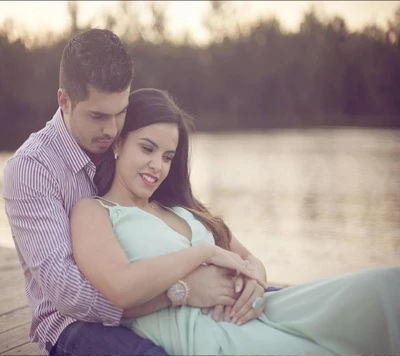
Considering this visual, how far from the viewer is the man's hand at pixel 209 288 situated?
2.36 meters

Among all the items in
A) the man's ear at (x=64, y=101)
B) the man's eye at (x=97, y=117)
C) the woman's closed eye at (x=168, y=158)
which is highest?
the man's ear at (x=64, y=101)

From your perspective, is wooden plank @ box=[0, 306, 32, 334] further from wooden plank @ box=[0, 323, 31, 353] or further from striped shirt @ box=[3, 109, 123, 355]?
striped shirt @ box=[3, 109, 123, 355]

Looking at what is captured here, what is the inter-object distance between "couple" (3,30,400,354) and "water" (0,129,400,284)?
3153 mm

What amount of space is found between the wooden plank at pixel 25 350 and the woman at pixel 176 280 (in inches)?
35.4

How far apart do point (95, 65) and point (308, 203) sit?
319 inches

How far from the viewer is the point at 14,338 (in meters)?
3.26

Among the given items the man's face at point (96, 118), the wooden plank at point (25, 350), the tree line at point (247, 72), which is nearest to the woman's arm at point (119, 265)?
the man's face at point (96, 118)

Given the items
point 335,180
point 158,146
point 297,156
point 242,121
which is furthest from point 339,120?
point 158,146

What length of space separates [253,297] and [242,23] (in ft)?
134

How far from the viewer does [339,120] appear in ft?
108

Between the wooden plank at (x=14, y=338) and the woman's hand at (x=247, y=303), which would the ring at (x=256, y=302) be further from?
the wooden plank at (x=14, y=338)

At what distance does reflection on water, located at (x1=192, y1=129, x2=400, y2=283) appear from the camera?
6609 mm

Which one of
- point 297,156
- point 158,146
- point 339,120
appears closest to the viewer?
point 158,146

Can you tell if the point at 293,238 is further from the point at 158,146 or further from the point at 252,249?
the point at 158,146
